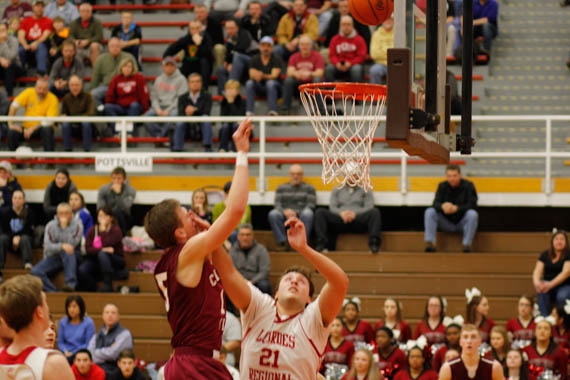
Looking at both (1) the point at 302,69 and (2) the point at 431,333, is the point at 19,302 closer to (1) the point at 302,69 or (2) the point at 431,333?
(2) the point at 431,333

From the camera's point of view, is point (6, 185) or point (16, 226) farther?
point (6, 185)

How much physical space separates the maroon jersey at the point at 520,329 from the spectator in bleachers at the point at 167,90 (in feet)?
21.7

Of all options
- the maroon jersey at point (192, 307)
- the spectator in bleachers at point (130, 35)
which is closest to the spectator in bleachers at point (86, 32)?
the spectator in bleachers at point (130, 35)

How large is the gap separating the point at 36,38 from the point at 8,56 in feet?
2.41

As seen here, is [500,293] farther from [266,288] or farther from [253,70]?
[253,70]

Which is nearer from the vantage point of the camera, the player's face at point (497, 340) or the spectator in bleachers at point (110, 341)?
the player's face at point (497, 340)

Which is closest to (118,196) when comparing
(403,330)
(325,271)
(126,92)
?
(126,92)

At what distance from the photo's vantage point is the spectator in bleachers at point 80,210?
13297 mm

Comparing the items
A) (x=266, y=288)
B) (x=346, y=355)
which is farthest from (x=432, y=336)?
(x=266, y=288)

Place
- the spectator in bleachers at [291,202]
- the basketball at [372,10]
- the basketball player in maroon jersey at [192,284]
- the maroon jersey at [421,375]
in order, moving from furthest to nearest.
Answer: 1. the spectator in bleachers at [291,202]
2. the maroon jersey at [421,375]
3. the basketball at [372,10]
4. the basketball player in maroon jersey at [192,284]

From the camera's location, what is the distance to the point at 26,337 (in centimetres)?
434

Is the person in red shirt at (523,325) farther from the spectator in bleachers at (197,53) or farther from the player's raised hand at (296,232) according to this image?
the spectator in bleachers at (197,53)

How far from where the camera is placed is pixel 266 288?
12289 mm

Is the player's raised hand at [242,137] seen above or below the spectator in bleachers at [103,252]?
above
